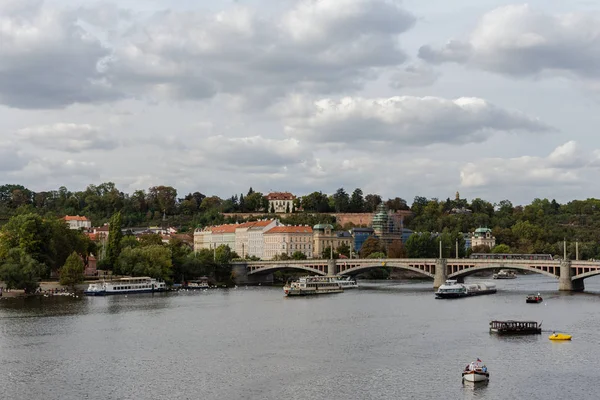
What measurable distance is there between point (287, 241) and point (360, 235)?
23.9m

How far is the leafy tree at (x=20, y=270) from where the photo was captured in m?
87.6

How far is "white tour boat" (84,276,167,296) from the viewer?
9231cm

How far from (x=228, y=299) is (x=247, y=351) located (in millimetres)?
37214

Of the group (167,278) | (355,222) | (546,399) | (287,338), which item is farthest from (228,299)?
(355,222)

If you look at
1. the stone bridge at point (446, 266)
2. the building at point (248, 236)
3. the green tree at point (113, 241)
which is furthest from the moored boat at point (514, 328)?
the building at point (248, 236)

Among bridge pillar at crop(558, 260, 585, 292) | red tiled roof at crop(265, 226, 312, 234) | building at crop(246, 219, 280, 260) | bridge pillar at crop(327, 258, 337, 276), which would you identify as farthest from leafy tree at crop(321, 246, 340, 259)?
bridge pillar at crop(558, 260, 585, 292)

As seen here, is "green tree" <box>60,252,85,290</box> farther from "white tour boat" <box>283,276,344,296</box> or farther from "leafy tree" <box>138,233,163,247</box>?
"leafy tree" <box>138,233,163,247</box>

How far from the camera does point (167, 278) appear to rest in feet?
344

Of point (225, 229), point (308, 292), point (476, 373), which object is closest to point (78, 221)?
point (225, 229)

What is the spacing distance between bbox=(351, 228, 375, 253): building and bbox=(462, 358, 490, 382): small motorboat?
130 m

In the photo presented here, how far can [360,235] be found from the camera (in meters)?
176

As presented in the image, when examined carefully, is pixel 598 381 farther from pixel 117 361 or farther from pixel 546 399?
pixel 117 361

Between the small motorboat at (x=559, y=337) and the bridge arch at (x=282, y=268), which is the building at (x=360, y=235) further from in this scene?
the small motorboat at (x=559, y=337)

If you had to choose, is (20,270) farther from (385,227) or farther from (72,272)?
(385,227)
